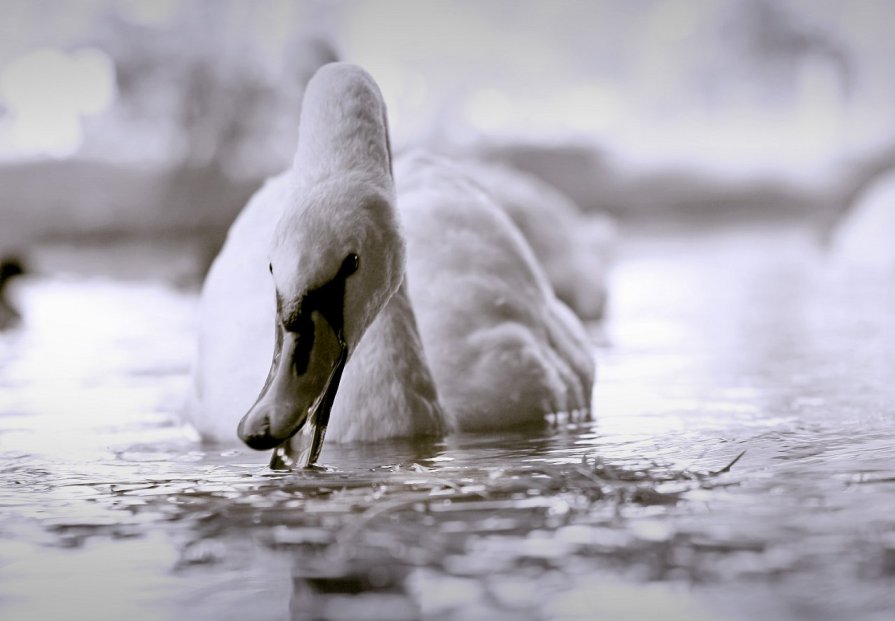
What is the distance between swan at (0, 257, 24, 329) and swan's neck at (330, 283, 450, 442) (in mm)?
4346

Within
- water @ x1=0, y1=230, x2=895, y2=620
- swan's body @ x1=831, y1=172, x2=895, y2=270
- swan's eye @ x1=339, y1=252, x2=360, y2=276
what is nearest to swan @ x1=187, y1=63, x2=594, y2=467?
swan's eye @ x1=339, y1=252, x2=360, y2=276

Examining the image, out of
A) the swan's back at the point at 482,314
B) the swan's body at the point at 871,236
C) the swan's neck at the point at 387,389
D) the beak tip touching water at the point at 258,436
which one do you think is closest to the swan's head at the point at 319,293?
the beak tip touching water at the point at 258,436

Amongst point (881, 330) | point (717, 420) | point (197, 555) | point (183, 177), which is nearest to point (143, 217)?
point (183, 177)

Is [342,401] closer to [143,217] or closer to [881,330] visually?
[881,330]

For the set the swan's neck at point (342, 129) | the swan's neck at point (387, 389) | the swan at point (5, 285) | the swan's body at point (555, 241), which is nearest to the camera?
the swan's neck at point (342, 129)

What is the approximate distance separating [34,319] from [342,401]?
463 cm

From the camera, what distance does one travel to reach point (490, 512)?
2439mm

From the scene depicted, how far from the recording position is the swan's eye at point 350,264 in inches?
110

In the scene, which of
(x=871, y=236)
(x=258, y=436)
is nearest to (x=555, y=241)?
(x=258, y=436)

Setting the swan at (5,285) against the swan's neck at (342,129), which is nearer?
the swan's neck at (342,129)

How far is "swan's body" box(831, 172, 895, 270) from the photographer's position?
1157cm

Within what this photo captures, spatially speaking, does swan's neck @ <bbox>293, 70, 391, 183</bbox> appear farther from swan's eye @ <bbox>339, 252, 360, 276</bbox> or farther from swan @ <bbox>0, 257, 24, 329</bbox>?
swan @ <bbox>0, 257, 24, 329</bbox>

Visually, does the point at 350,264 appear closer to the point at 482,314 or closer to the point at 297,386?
the point at 297,386

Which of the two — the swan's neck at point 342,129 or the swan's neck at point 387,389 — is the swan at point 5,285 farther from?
the swan's neck at point 342,129
